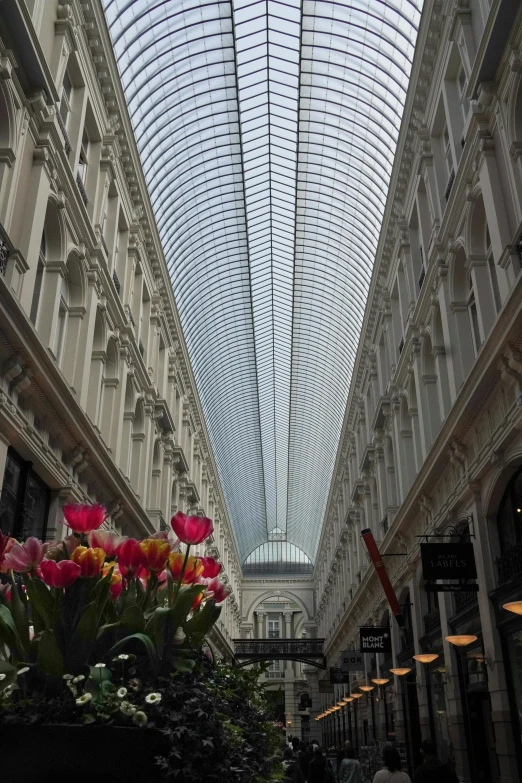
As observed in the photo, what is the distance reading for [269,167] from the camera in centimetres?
3206

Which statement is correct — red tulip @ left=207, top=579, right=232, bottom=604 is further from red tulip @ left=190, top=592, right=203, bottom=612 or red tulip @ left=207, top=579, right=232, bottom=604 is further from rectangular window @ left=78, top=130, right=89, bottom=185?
rectangular window @ left=78, top=130, right=89, bottom=185

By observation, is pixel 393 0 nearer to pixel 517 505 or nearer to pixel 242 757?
pixel 517 505

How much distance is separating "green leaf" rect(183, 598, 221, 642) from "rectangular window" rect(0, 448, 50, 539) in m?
9.55

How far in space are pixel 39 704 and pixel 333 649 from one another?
47.7 meters


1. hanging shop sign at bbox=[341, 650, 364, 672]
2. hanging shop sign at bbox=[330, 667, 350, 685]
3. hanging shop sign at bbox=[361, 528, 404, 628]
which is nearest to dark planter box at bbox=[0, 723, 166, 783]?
hanging shop sign at bbox=[361, 528, 404, 628]

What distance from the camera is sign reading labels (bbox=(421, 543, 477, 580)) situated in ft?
42.7

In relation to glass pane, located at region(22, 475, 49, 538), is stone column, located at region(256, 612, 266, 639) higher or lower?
higher

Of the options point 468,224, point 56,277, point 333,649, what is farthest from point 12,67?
point 333,649

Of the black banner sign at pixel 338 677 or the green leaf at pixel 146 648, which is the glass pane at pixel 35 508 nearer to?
the green leaf at pixel 146 648

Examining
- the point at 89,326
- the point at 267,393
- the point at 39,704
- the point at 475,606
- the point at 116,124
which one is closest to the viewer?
the point at 39,704

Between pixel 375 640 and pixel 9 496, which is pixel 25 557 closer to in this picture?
pixel 9 496

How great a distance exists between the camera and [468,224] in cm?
1462

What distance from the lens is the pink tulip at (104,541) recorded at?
2654 millimetres

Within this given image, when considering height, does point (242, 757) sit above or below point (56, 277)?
below
